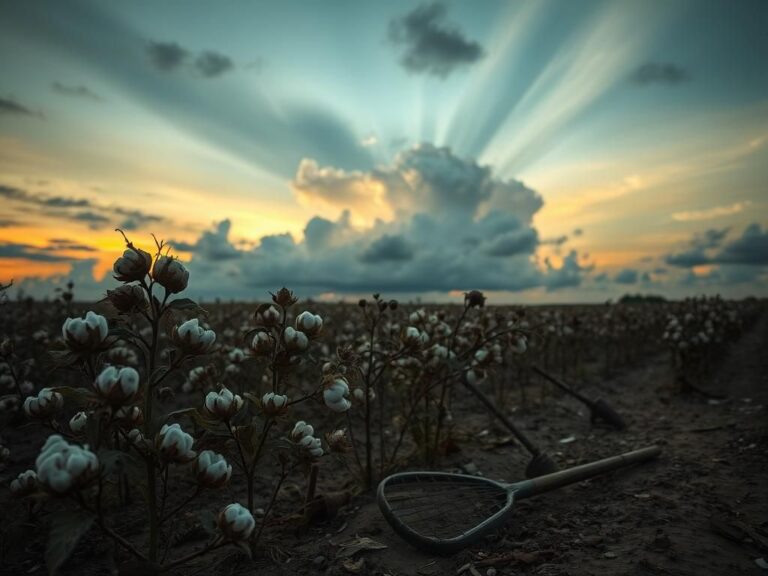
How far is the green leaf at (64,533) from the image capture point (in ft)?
5.70

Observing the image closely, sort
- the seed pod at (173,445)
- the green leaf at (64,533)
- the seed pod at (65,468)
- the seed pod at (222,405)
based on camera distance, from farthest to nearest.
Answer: the seed pod at (222,405), the seed pod at (173,445), the seed pod at (65,468), the green leaf at (64,533)

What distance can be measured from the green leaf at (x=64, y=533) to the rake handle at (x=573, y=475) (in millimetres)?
3492

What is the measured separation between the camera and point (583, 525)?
4227mm

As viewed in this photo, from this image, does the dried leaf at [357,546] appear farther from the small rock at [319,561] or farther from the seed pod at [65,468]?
the seed pod at [65,468]

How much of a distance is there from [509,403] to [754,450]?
14.2ft

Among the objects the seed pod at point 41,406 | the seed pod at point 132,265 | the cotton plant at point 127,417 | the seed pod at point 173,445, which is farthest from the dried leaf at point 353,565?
the seed pod at point 132,265

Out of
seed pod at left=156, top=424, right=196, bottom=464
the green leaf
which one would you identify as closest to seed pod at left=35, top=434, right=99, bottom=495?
the green leaf

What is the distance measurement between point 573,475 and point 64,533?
4366 mm

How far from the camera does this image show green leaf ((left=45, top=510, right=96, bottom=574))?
1736mm

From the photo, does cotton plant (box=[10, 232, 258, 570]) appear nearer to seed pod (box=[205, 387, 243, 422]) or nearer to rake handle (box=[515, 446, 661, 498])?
seed pod (box=[205, 387, 243, 422])

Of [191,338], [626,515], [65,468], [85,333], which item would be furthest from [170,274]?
[626,515]

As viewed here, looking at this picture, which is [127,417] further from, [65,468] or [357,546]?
[357,546]

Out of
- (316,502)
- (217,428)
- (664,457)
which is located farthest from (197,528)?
(664,457)

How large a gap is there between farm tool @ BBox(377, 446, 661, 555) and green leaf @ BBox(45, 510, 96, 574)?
2.23 metres
